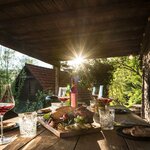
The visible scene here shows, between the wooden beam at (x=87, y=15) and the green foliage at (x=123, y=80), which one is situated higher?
the wooden beam at (x=87, y=15)

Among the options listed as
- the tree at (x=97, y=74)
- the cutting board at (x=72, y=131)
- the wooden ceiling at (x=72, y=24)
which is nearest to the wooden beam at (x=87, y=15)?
the wooden ceiling at (x=72, y=24)

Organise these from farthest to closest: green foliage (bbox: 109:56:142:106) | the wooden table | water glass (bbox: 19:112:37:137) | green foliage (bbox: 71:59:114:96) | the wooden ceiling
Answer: green foliage (bbox: 71:59:114:96) → green foliage (bbox: 109:56:142:106) → the wooden ceiling → water glass (bbox: 19:112:37:137) → the wooden table

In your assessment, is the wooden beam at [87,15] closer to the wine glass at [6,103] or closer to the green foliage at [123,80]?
the wine glass at [6,103]

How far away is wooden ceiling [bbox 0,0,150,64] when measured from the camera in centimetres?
244

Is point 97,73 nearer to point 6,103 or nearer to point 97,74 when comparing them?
point 97,74

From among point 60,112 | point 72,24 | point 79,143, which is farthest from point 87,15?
point 79,143

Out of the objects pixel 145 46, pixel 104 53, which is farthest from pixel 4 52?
pixel 145 46

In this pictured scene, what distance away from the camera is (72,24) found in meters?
3.12

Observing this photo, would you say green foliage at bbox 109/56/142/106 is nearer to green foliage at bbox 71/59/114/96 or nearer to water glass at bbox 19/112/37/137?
green foliage at bbox 71/59/114/96

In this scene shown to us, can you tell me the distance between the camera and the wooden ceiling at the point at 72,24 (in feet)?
8.01

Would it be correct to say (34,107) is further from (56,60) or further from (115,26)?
(115,26)

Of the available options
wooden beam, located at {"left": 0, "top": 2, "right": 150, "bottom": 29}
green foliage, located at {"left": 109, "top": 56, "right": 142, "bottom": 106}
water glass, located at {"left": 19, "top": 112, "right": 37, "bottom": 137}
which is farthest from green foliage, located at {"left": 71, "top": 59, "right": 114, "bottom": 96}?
water glass, located at {"left": 19, "top": 112, "right": 37, "bottom": 137}

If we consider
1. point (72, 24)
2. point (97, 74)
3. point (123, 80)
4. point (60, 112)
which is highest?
point (72, 24)

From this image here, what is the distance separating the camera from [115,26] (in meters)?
3.33
